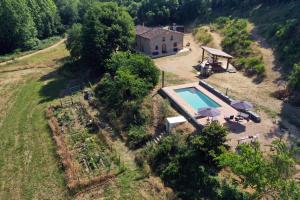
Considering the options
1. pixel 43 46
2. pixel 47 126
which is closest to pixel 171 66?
pixel 47 126

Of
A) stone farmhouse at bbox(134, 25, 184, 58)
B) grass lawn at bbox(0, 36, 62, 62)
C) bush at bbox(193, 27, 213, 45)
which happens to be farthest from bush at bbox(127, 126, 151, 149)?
grass lawn at bbox(0, 36, 62, 62)

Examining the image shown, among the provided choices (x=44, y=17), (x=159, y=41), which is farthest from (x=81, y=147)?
(x=44, y=17)

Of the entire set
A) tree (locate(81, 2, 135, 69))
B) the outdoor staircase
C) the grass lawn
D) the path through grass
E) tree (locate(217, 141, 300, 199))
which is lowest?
the path through grass

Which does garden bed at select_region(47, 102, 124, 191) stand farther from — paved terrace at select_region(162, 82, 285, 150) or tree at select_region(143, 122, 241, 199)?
paved terrace at select_region(162, 82, 285, 150)

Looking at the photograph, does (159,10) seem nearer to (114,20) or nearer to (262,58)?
(114,20)

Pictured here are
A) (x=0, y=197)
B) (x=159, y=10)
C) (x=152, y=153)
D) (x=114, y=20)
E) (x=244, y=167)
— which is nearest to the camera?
(x=244, y=167)

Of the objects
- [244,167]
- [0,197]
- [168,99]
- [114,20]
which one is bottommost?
[0,197]
